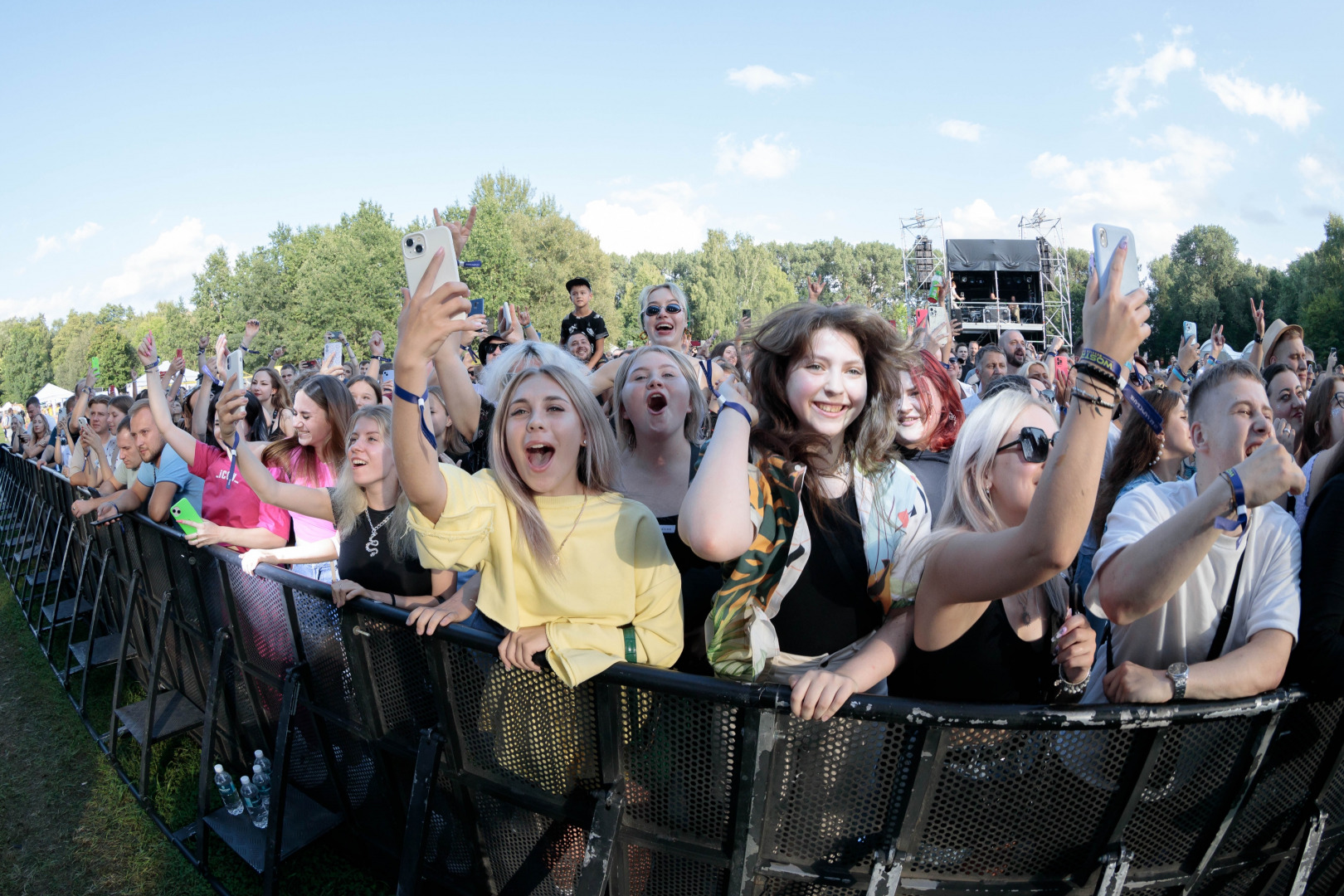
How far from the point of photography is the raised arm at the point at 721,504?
1807 millimetres

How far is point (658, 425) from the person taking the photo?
120 inches

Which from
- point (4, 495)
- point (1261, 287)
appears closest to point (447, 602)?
point (4, 495)

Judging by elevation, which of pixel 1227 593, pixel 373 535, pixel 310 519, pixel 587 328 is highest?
pixel 587 328

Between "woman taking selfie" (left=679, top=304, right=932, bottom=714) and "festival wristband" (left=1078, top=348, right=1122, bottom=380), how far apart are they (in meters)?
0.78

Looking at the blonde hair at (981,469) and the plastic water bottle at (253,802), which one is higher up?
the blonde hair at (981,469)

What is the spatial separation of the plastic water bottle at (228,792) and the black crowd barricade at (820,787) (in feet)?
5.61

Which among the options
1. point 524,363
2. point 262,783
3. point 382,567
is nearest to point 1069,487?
point 524,363

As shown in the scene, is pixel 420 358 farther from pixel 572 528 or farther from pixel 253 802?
pixel 253 802

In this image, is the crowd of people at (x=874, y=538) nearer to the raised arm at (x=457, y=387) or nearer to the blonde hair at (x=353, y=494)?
the raised arm at (x=457, y=387)

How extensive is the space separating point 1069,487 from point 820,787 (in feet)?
2.82

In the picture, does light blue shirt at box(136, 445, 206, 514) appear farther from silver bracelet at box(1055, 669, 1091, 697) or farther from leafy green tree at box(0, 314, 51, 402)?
leafy green tree at box(0, 314, 51, 402)

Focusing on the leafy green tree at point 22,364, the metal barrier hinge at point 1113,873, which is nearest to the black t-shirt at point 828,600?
A: the metal barrier hinge at point 1113,873

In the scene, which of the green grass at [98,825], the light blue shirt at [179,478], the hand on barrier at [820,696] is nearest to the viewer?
the hand on barrier at [820,696]

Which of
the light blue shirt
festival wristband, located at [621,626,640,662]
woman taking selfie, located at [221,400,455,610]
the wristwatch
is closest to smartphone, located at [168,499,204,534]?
the light blue shirt
